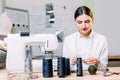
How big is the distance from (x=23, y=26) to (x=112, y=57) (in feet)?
3.36

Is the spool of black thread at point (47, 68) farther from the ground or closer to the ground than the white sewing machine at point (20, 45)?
closer to the ground

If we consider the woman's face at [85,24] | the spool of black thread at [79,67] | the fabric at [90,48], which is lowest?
the spool of black thread at [79,67]

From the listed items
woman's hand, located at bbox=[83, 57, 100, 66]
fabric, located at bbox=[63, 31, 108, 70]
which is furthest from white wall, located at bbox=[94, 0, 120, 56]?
woman's hand, located at bbox=[83, 57, 100, 66]

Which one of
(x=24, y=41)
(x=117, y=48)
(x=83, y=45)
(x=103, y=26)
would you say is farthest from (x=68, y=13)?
(x=24, y=41)

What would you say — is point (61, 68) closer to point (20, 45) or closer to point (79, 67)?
point (79, 67)

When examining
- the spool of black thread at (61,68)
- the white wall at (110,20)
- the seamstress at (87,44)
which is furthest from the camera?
the white wall at (110,20)

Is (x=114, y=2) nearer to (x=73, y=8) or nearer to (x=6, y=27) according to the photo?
(x=73, y=8)

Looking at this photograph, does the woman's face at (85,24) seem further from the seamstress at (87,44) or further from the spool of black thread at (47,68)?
the spool of black thread at (47,68)

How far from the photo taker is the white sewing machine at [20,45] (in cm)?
164

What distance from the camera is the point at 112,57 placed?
8.43 ft

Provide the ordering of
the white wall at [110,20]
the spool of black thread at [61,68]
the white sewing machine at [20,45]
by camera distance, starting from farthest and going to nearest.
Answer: the white wall at [110,20]
the white sewing machine at [20,45]
the spool of black thread at [61,68]

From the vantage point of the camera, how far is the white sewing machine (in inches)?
64.7

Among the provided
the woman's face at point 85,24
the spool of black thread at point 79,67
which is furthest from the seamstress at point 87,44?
the spool of black thread at point 79,67

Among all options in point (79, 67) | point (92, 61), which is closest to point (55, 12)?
point (92, 61)
